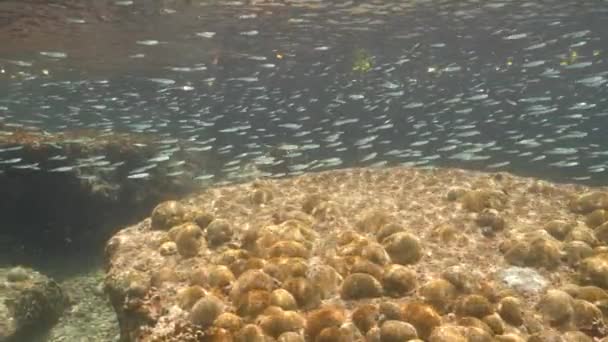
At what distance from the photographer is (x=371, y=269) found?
241 inches

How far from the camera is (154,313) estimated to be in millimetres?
6016

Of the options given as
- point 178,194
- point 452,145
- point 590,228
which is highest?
point 590,228

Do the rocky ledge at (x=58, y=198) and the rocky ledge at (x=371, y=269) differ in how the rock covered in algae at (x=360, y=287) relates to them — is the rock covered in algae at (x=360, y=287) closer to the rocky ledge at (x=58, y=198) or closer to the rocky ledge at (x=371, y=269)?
the rocky ledge at (x=371, y=269)

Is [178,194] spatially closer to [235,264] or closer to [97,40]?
[235,264]

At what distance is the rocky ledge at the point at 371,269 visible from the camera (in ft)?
17.5

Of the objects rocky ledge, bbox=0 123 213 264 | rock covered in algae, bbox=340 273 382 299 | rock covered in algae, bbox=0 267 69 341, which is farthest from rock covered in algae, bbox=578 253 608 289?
rocky ledge, bbox=0 123 213 264

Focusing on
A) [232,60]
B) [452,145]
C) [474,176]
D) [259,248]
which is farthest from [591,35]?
[259,248]

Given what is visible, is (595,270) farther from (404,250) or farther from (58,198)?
(58,198)

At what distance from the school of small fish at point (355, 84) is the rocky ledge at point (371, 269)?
431cm

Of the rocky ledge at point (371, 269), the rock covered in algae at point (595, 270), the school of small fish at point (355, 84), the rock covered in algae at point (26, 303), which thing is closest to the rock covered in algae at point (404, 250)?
the rocky ledge at point (371, 269)

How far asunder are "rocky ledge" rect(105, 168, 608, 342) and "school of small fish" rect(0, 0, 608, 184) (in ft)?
14.1

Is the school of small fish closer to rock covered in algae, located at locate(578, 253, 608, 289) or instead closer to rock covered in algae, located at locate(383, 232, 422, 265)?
rock covered in algae, located at locate(383, 232, 422, 265)

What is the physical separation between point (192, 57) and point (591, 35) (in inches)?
1266

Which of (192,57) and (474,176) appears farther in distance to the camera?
(192,57)
